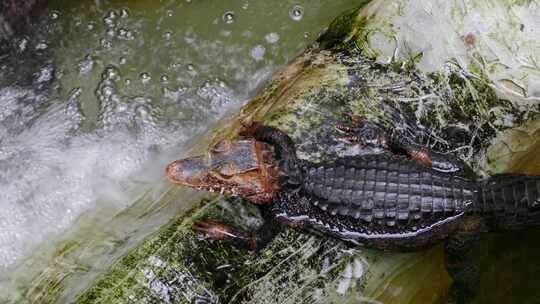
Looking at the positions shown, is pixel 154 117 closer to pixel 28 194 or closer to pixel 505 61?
pixel 28 194

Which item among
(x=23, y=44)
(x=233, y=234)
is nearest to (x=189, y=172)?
(x=233, y=234)

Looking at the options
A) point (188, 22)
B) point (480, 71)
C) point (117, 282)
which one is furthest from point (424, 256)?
point (188, 22)

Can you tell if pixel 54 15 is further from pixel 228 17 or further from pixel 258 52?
pixel 258 52

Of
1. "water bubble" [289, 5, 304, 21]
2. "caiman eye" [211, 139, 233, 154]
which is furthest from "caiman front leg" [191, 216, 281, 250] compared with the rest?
"water bubble" [289, 5, 304, 21]

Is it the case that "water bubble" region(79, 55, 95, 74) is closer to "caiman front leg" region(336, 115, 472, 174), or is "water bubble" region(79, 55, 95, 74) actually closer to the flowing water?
the flowing water

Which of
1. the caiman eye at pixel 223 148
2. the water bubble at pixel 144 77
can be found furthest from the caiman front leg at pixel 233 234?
the water bubble at pixel 144 77

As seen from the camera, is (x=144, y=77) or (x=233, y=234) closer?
(x=233, y=234)

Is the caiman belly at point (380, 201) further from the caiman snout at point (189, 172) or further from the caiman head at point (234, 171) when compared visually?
the caiman snout at point (189, 172)
